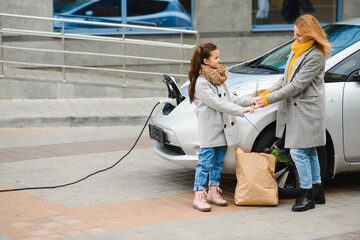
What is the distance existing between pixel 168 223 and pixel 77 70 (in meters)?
8.76

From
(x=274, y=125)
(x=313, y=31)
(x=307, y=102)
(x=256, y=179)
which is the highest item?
(x=313, y=31)

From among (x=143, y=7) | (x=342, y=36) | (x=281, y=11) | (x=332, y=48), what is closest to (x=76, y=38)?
(x=143, y=7)

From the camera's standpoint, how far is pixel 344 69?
778 centimetres

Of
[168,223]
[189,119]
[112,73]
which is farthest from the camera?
[112,73]

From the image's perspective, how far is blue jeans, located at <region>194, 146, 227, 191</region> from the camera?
7285 mm

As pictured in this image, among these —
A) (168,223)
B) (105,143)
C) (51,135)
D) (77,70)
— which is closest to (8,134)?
(51,135)

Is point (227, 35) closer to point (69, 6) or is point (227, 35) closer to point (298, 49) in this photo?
point (69, 6)

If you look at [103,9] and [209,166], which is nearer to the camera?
[209,166]

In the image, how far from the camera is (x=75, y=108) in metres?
12.7

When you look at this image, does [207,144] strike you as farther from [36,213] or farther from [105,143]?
[105,143]

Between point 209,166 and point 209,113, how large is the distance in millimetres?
494

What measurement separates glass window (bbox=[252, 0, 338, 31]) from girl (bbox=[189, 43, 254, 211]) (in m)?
9.41

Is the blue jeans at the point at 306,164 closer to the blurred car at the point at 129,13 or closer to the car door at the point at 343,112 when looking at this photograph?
the car door at the point at 343,112

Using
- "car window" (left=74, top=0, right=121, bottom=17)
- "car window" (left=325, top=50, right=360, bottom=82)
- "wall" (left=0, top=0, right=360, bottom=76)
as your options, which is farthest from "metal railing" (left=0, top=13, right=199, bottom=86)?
"car window" (left=325, top=50, right=360, bottom=82)
